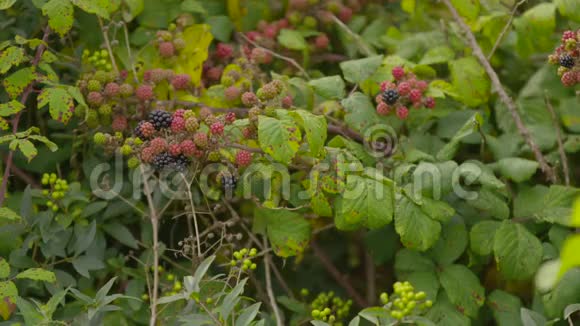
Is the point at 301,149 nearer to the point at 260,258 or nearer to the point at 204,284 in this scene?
the point at 204,284

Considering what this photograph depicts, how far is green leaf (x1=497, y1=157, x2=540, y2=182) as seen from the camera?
1912 mm

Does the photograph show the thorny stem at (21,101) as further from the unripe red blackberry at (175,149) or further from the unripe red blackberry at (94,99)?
the unripe red blackberry at (175,149)

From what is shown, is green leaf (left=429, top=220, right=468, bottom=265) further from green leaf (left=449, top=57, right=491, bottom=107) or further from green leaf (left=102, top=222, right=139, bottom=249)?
green leaf (left=102, top=222, right=139, bottom=249)

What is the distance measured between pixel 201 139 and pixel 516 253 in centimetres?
86

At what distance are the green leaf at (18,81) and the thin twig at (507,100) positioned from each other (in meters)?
1.23

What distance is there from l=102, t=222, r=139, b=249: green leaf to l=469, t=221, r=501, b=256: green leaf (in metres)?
0.93

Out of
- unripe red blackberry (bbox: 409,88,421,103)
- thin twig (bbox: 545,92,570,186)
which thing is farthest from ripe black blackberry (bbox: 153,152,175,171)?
thin twig (bbox: 545,92,570,186)

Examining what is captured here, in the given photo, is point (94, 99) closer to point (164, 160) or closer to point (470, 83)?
point (164, 160)

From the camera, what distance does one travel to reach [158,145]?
167 cm

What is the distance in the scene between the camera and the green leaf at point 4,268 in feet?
5.43

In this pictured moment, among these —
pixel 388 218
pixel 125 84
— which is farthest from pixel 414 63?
pixel 125 84

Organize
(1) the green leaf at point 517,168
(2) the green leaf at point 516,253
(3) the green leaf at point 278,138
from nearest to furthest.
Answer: (3) the green leaf at point 278,138 → (2) the green leaf at point 516,253 → (1) the green leaf at point 517,168

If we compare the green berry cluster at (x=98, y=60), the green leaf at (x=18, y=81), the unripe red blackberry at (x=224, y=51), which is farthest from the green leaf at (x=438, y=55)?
the green leaf at (x=18, y=81)

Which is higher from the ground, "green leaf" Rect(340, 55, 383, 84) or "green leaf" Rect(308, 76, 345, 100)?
"green leaf" Rect(340, 55, 383, 84)
